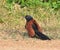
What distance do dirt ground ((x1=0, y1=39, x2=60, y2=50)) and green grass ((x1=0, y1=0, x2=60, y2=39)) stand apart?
27.0 inches

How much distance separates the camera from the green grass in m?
10.7

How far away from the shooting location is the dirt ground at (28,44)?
852 centimetres

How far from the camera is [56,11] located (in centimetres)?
1334

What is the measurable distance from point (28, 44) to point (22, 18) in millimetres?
3517

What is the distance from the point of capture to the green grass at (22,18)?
10676mm

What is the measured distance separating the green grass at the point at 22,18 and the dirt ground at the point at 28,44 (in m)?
0.68

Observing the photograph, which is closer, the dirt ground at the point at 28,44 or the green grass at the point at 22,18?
the dirt ground at the point at 28,44

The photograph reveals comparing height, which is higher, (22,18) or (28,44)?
(28,44)

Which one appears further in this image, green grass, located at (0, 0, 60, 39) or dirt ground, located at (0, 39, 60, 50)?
green grass, located at (0, 0, 60, 39)

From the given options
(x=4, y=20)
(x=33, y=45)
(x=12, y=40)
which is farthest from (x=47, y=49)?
(x=4, y=20)

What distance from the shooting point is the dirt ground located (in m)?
8.52

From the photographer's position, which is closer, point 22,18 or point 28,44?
point 28,44

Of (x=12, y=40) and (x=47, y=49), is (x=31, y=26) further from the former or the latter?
(x=47, y=49)

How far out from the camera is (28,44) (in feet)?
29.5
